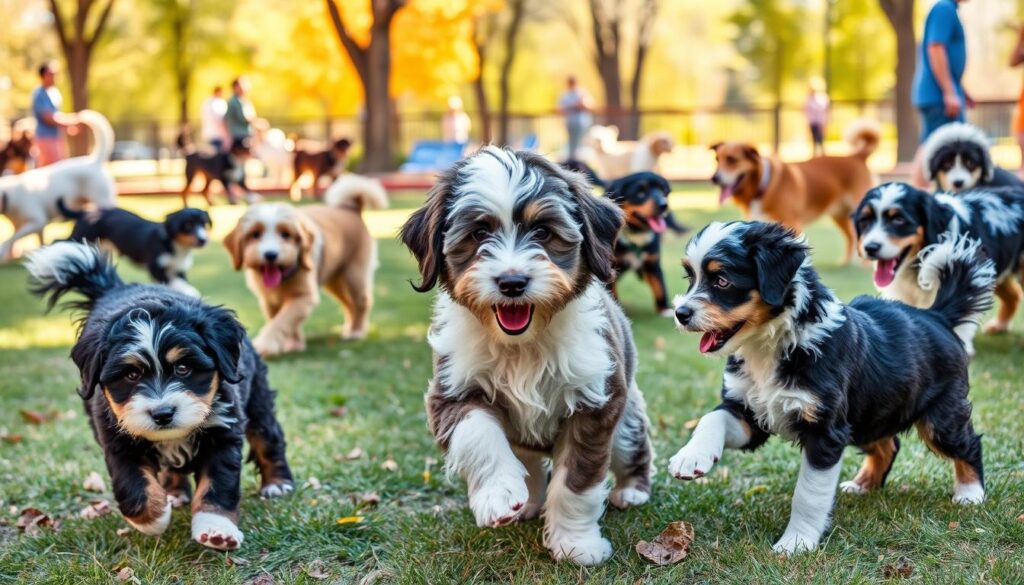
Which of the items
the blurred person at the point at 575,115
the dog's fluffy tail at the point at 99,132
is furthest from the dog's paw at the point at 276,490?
the blurred person at the point at 575,115

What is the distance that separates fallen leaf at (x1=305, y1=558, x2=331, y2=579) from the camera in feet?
13.1

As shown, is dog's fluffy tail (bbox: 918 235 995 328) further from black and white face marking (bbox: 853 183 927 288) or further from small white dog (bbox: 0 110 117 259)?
small white dog (bbox: 0 110 117 259)

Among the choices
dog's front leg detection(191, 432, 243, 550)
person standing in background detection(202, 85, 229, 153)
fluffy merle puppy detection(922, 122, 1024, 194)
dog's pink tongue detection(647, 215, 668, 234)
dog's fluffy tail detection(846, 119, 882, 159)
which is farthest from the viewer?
person standing in background detection(202, 85, 229, 153)

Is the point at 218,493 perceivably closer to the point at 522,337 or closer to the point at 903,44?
the point at 522,337

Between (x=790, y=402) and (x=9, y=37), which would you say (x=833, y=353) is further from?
(x=9, y=37)

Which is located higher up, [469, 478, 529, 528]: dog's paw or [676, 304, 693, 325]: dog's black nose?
[676, 304, 693, 325]: dog's black nose

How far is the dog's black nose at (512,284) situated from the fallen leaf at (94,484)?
287cm

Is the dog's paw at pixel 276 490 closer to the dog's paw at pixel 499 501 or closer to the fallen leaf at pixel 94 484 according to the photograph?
the fallen leaf at pixel 94 484

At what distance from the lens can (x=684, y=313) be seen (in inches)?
148

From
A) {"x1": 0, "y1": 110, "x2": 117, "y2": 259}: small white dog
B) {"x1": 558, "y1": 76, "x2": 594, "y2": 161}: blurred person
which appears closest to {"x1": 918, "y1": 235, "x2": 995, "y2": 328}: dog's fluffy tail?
{"x1": 0, "y1": 110, "x2": 117, "y2": 259}: small white dog

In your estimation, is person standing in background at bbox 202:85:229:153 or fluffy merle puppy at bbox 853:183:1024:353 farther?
person standing in background at bbox 202:85:229:153

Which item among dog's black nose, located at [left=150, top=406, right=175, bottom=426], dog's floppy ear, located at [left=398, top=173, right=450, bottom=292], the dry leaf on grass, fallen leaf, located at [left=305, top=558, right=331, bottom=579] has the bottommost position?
the dry leaf on grass

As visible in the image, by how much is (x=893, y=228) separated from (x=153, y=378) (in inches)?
178

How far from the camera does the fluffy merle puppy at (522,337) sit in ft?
12.0
